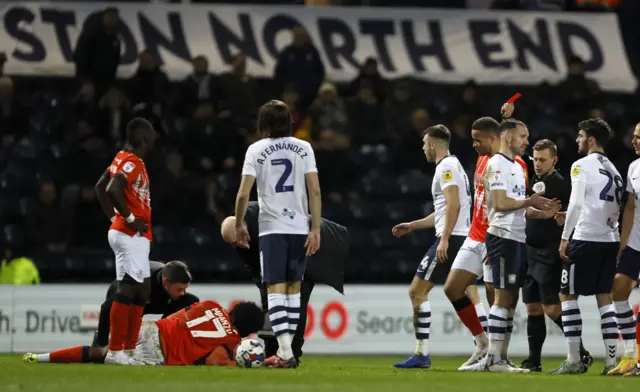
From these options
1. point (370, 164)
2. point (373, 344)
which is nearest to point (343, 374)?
point (373, 344)

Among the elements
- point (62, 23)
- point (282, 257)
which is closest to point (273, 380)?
point (282, 257)

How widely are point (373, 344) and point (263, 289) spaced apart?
5095 millimetres

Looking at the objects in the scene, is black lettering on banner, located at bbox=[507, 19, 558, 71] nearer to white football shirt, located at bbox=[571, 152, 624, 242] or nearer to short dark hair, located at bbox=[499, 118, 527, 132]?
white football shirt, located at bbox=[571, 152, 624, 242]

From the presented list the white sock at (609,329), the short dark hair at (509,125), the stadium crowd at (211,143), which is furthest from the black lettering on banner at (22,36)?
the white sock at (609,329)

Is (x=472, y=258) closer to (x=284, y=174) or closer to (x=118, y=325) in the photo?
(x=284, y=174)

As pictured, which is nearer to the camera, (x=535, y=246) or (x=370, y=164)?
(x=535, y=246)

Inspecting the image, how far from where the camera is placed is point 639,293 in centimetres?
1745

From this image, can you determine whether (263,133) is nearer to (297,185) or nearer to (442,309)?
(297,185)

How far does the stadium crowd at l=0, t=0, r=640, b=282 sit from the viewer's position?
1869 centimetres

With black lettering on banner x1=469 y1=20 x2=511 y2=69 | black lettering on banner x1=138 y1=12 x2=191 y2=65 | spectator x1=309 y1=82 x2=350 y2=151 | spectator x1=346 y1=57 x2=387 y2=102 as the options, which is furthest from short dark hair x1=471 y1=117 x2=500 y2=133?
black lettering on banner x1=469 y1=20 x2=511 y2=69

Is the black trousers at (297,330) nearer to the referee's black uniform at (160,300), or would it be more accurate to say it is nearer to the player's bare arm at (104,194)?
the referee's black uniform at (160,300)

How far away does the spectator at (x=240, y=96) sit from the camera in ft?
65.6

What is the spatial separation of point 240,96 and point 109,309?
8.29m

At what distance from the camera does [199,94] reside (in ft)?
66.0
